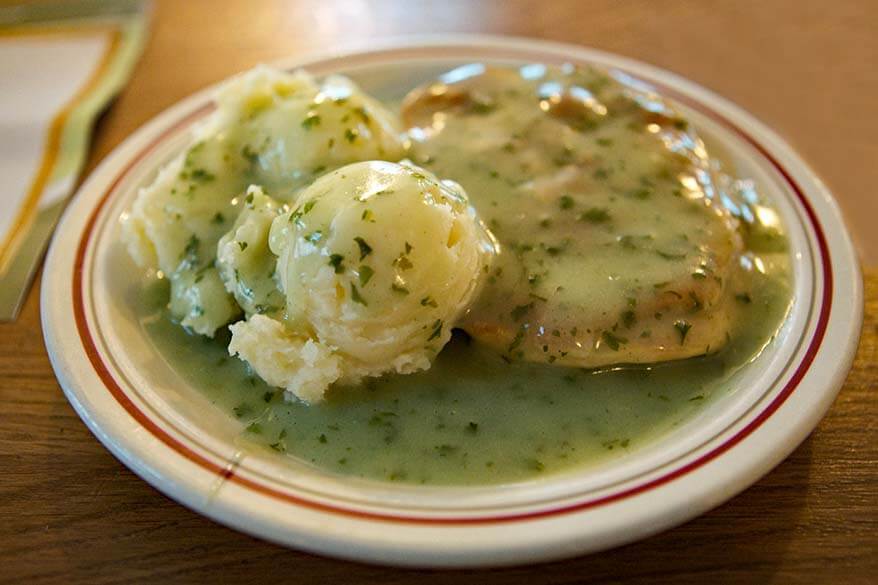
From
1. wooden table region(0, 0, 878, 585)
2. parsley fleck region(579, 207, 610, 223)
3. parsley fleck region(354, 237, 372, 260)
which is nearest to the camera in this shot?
wooden table region(0, 0, 878, 585)

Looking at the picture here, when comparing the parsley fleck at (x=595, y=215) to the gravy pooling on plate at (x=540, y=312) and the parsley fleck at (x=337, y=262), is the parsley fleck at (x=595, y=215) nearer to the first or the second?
the gravy pooling on plate at (x=540, y=312)

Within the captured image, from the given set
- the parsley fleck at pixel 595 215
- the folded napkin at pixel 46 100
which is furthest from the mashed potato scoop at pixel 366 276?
the folded napkin at pixel 46 100

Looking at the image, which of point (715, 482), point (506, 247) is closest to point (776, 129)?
point (506, 247)

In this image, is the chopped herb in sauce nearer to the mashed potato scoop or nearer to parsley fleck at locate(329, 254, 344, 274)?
the mashed potato scoop

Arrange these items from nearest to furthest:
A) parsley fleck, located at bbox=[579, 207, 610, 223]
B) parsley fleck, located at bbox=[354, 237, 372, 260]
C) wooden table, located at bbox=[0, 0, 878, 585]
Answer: wooden table, located at bbox=[0, 0, 878, 585] → parsley fleck, located at bbox=[354, 237, 372, 260] → parsley fleck, located at bbox=[579, 207, 610, 223]

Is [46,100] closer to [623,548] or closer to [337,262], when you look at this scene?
[337,262]

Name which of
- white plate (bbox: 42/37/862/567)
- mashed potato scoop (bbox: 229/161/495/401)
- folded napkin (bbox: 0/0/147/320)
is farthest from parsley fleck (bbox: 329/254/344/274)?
folded napkin (bbox: 0/0/147/320)
